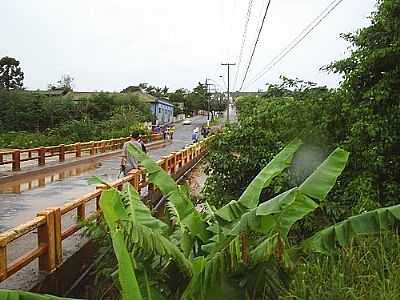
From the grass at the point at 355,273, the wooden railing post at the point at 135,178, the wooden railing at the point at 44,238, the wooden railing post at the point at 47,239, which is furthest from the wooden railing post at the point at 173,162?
the grass at the point at 355,273

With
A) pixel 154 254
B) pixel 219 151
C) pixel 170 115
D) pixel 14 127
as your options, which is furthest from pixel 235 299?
pixel 170 115

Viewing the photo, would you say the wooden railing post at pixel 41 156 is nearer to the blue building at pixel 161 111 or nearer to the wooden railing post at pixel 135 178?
the wooden railing post at pixel 135 178

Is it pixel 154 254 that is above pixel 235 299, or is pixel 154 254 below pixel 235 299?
above

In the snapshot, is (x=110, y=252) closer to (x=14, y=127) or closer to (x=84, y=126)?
(x=84, y=126)

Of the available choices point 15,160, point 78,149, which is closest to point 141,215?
point 15,160

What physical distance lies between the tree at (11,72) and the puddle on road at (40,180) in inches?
2433

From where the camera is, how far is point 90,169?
2233cm

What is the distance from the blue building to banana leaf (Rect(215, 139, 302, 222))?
74.4 meters

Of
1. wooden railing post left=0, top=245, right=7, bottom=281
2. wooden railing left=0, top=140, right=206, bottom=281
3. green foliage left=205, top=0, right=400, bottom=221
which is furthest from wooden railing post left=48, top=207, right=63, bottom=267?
green foliage left=205, top=0, right=400, bottom=221

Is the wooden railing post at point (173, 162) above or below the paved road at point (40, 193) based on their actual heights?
above

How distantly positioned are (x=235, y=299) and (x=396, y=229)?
7.65 feet

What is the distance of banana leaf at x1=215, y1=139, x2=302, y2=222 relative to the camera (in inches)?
167

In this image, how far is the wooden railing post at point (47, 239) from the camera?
5886mm

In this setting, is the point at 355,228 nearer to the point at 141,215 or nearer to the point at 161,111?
the point at 141,215
